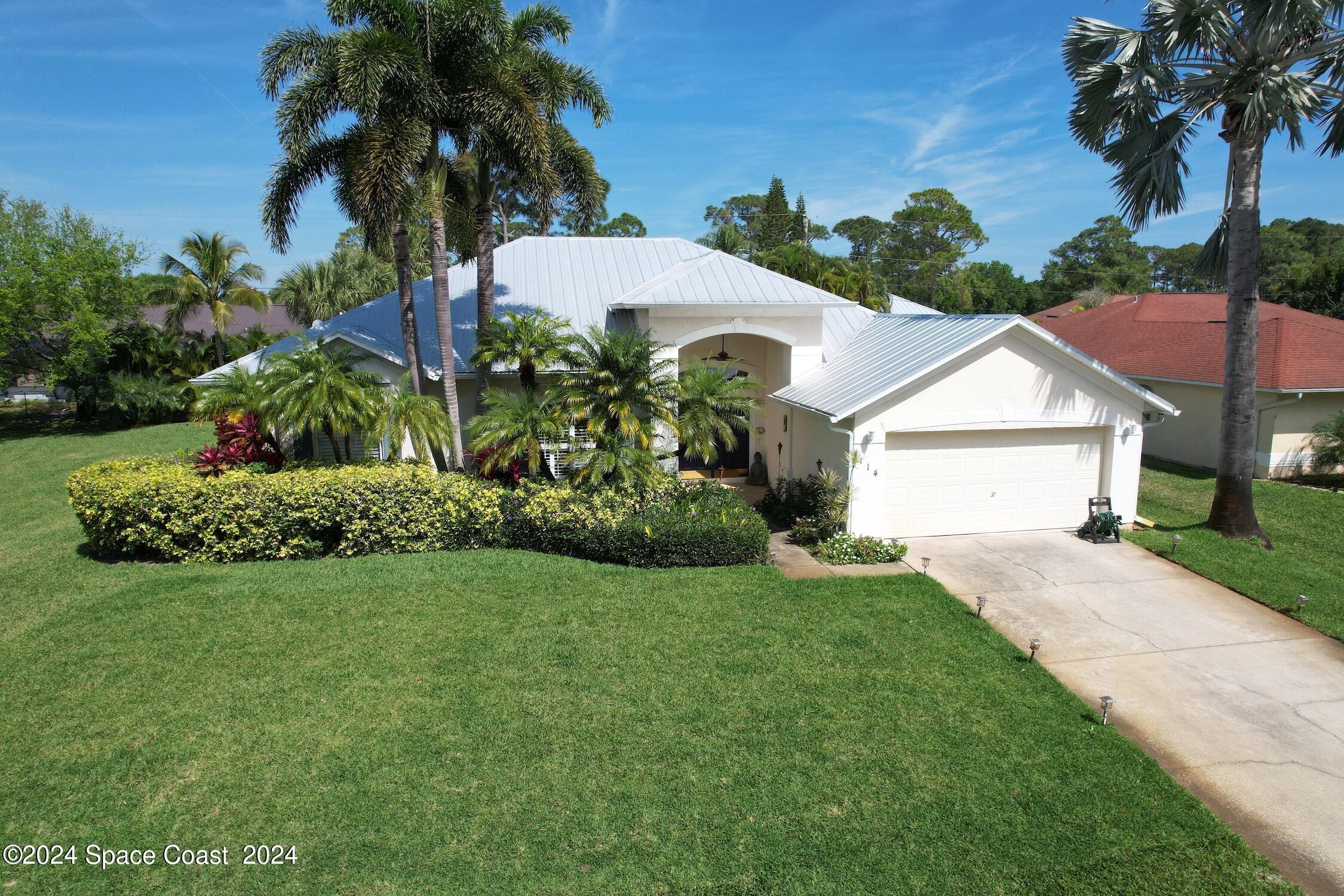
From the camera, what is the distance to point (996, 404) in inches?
523

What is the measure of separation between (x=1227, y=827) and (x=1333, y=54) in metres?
12.7

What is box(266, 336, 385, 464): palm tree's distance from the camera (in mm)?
12570

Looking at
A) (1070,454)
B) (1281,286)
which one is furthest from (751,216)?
(1070,454)

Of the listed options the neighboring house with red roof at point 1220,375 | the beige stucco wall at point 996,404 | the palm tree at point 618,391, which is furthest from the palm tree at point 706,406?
the neighboring house with red roof at point 1220,375

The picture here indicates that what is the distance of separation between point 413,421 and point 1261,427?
21.3 m

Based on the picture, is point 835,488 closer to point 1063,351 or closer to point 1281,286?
point 1063,351

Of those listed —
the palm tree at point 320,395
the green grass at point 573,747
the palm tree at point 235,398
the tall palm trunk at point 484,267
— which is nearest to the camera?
the green grass at point 573,747

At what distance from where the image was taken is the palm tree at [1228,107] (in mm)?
11484

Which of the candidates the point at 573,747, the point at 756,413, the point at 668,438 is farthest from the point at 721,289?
the point at 573,747

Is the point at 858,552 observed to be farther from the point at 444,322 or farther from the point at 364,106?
the point at 364,106

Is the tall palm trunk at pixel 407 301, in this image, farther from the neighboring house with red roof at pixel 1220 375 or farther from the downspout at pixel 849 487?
the neighboring house with red roof at pixel 1220 375

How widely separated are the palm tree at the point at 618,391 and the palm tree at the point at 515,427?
439 mm

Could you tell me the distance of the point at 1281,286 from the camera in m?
32.8

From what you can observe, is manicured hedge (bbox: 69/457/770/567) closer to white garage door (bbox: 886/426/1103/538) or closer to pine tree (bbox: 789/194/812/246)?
white garage door (bbox: 886/426/1103/538)
